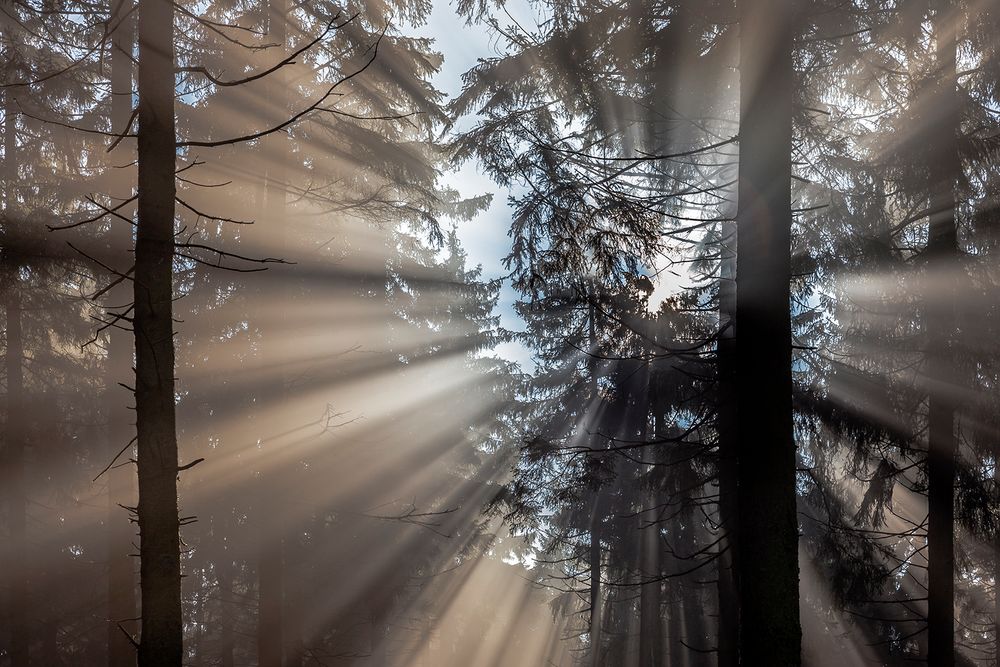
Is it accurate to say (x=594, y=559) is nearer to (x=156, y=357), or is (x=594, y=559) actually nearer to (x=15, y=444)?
(x=15, y=444)

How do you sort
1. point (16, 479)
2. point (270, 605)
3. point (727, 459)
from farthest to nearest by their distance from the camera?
point (16, 479)
point (727, 459)
point (270, 605)

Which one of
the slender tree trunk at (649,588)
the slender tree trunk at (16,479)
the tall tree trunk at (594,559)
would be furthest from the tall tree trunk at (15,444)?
the slender tree trunk at (649,588)

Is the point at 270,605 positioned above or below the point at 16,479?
below

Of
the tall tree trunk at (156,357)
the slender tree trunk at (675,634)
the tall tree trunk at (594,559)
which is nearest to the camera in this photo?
the tall tree trunk at (156,357)

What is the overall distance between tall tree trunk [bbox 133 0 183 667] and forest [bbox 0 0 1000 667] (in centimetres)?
2

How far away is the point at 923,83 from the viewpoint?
7891 millimetres

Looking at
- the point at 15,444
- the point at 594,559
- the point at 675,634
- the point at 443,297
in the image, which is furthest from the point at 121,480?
the point at 675,634

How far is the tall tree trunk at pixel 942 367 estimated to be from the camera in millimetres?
8055

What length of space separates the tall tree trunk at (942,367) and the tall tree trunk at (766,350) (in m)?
4.81

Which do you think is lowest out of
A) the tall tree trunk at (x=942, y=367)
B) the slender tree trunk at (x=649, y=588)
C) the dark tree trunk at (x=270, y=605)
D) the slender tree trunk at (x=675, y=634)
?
the slender tree trunk at (x=675, y=634)

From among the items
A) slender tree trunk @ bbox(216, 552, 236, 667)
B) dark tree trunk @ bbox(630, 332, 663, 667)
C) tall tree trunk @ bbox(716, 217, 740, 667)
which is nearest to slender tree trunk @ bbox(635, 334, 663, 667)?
dark tree trunk @ bbox(630, 332, 663, 667)

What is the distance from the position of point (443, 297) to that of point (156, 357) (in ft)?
39.2

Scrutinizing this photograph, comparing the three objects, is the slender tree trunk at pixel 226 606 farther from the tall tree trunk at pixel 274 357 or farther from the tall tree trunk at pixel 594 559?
the tall tree trunk at pixel 594 559

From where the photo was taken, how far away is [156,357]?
152 inches
